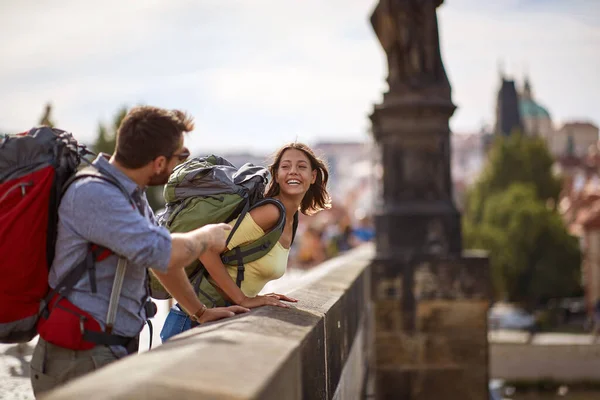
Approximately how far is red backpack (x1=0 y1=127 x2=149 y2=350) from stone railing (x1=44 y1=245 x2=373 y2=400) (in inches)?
15.4

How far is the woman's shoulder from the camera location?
173 inches

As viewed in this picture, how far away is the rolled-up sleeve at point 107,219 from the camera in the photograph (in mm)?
3006

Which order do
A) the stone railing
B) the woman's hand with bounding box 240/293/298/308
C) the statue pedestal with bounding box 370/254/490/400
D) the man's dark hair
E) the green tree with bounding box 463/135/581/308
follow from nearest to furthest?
1. the stone railing
2. the man's dark hair
3. the woman's hand with bounding box 240/293/298/308
4. the statue pedestal with bounding box 370/254/490/400
5. the green tree with bounding box 463/135/581/308

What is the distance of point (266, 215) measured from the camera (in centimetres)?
441

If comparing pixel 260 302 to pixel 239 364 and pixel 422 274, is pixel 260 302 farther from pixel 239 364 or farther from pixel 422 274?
pixel 422 274

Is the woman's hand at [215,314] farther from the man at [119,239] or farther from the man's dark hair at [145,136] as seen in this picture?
the man's dark hair at [145,136]

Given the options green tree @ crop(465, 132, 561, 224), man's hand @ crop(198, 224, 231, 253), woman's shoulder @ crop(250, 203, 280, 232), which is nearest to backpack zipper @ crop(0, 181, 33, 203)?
man's hand @ crop(198, 224, 231, 253)

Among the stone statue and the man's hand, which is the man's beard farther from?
the stone statue

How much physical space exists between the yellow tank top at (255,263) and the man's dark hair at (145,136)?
47.4 inches

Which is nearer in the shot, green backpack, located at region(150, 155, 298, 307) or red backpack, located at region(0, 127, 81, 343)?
red backpack, located at region(0, 127, 81, 343)

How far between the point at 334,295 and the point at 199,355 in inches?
120

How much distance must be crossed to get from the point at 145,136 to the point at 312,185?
2010 millimetres

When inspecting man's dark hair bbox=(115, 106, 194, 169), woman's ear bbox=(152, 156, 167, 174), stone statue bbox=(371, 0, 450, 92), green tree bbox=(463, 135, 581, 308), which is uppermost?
stone statue bbox=(371, 0, 450, 92)

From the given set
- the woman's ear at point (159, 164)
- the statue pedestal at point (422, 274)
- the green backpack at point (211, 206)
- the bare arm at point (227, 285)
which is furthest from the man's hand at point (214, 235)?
the statue pedestal at point (422, 274)
